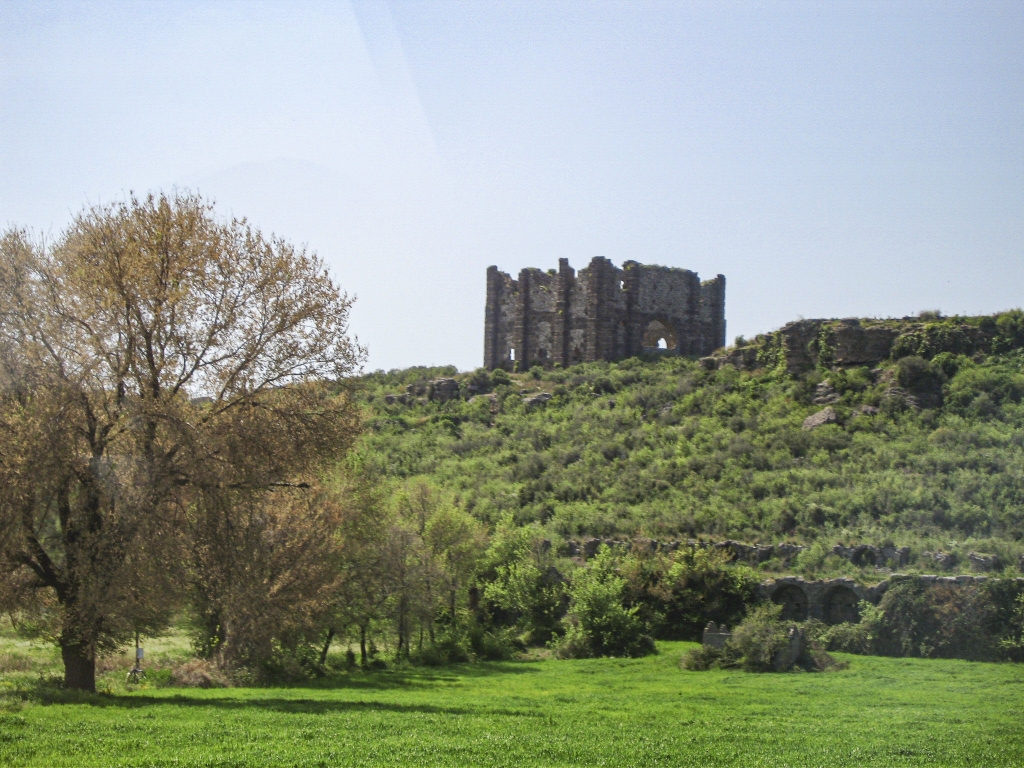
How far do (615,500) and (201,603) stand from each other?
25015 millimetres

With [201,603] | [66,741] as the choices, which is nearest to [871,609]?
[201,603]

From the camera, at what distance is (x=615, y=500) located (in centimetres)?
4525

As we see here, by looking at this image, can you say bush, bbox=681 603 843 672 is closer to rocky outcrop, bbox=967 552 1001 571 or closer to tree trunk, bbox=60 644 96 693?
rocky outcrop, bbox=967 552 1001 571

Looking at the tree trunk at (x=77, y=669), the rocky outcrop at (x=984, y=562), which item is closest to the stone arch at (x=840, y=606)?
the rocky outcrop at (x=984, y=562)

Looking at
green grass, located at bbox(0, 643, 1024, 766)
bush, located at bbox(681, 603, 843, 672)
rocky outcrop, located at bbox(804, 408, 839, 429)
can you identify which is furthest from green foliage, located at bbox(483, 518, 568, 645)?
rocky outcrop, located at bbox(804, 408, 839, 429)


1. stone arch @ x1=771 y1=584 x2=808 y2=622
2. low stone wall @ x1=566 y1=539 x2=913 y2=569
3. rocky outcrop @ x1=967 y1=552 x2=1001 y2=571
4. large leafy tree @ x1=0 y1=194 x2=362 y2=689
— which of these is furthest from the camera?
low stone wall @ x1=566 y1=539 x2=913 y2=569

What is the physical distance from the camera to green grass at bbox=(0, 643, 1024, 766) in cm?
1324

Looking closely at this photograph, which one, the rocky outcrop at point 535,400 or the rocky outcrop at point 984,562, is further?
the rocky outcrop at point 535,400

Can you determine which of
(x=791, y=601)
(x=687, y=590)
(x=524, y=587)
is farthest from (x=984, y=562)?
(x=524, y=587)

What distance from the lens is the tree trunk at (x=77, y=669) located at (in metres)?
18.0

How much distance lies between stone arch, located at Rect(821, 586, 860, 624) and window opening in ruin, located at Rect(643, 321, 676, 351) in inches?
1367

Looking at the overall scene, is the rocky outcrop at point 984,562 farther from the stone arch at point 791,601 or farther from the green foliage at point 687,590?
the green foliage at point 687,590

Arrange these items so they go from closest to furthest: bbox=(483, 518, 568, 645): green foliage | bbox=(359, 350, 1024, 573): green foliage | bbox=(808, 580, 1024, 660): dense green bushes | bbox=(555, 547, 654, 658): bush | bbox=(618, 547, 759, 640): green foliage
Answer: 1. bbox=(808, 580, 1024, 660): dense green bushes
2. bbox=(555, 547, 654, 658): bush
3. bbox=(618, 547, 759, 640): green foliage
4. bbox=(483, 518, 568, 645): green foliage
5. bbox=(359, 350, 1024, 573): green foliage

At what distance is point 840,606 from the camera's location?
33.1 meters
